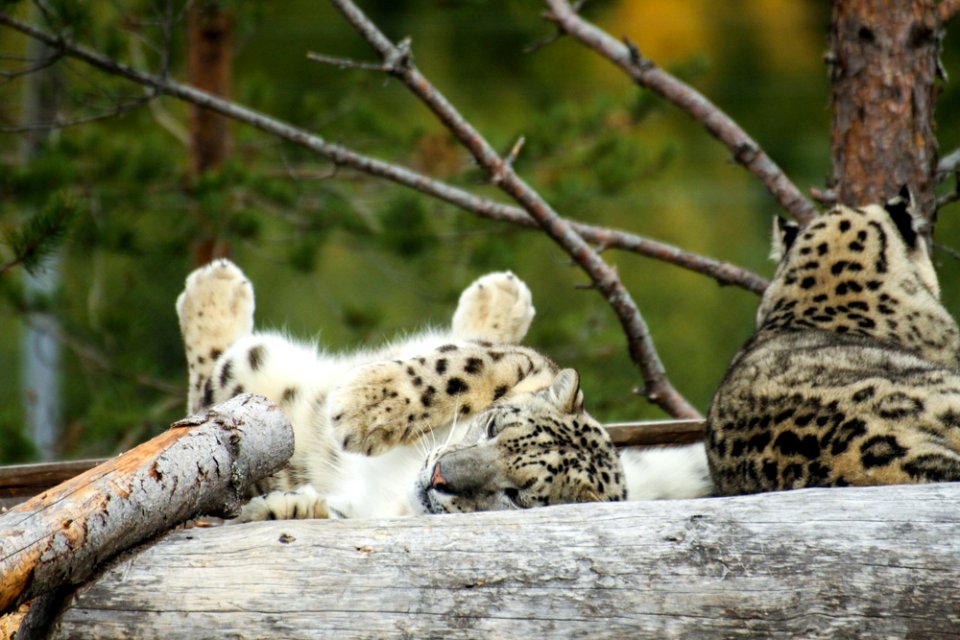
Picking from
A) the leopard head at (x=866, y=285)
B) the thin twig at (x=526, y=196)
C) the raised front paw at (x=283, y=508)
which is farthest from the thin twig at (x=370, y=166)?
the raised front paw at (x=283, y=508)

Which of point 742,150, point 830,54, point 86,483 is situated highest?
point 830,54

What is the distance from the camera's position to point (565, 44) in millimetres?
8484

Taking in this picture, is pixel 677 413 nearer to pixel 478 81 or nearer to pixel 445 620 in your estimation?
pixel 445 620

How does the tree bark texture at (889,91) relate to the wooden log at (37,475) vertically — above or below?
above

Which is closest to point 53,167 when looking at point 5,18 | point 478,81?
point 5,18

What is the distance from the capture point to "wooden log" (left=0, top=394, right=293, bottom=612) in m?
1.56

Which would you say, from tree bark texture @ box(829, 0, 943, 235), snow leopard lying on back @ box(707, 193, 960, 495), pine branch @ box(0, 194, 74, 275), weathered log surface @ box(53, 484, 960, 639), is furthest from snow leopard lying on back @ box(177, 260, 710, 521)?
tree bark texture @ box(829, 0, 943, 235)

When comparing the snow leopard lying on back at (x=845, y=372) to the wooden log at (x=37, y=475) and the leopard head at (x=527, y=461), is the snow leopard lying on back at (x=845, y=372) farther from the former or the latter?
the wooden log at (x=37, y=475)

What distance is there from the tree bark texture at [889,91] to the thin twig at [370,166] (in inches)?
17.7

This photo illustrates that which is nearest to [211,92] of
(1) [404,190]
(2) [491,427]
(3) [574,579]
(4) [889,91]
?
(1) [404,190]

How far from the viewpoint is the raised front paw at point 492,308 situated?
3.31m

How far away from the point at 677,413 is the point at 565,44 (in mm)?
5441

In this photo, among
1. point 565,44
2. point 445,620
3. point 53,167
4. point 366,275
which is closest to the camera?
point 445,620

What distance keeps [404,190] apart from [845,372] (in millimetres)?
3178
